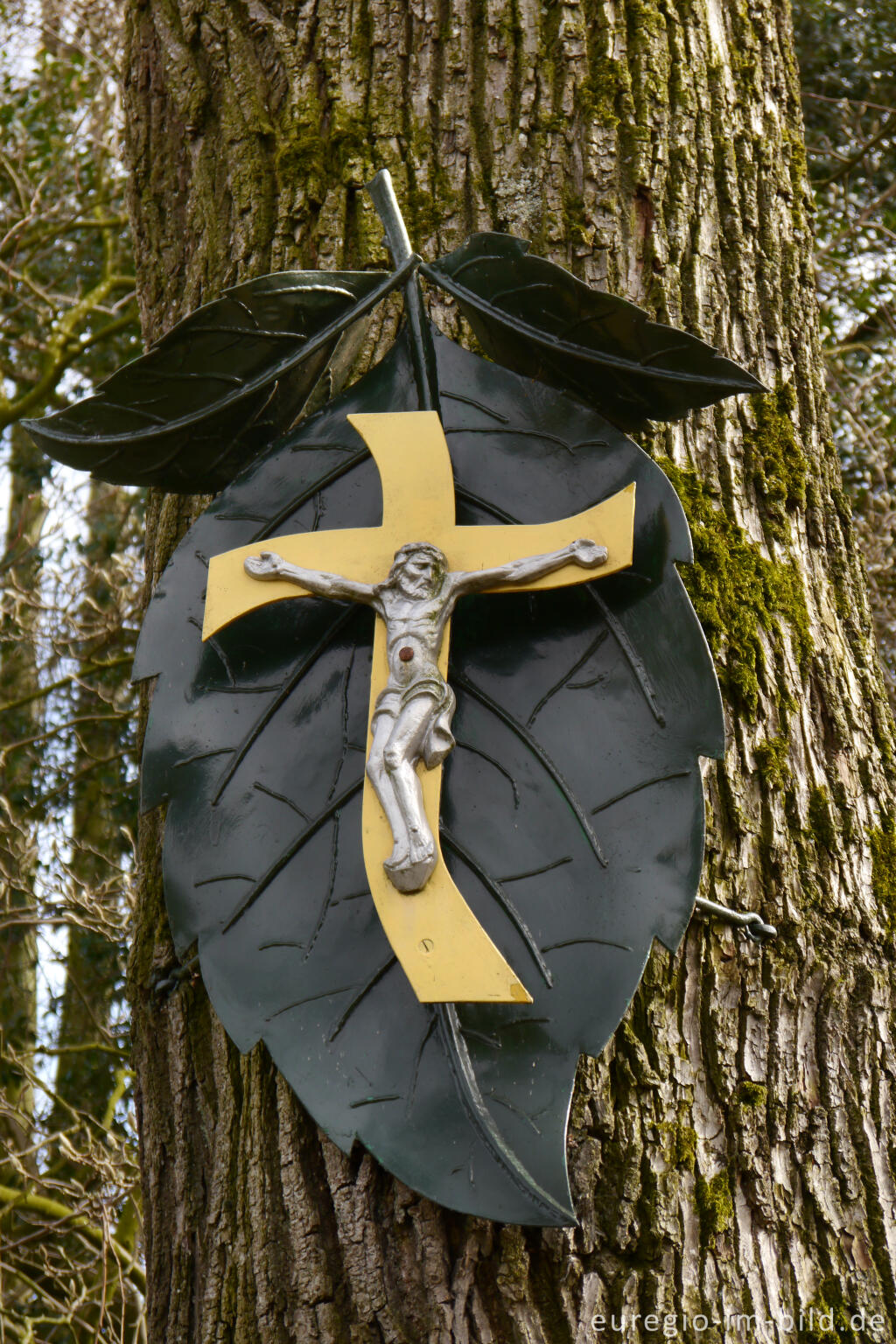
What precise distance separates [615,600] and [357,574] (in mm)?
340

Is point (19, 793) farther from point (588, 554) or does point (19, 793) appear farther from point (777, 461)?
point (588, 554)

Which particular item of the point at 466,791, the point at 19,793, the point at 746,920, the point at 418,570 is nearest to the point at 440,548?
the point at 418,570

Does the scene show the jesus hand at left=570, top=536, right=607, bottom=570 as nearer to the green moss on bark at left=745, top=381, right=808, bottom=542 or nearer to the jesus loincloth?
the jesus loincloth

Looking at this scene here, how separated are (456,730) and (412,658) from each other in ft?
0.37

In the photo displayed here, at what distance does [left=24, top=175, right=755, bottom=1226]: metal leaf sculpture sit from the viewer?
152 centimetres

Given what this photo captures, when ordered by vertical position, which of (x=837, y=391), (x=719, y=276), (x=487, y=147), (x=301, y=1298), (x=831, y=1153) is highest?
(x=837, y=391)

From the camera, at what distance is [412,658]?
1.64 metres

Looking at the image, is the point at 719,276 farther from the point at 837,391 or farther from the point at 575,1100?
the point at 837,391

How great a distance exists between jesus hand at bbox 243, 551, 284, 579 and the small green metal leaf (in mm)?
461

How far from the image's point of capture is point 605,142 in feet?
7.29

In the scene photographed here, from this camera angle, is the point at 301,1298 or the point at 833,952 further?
the point at 833,952

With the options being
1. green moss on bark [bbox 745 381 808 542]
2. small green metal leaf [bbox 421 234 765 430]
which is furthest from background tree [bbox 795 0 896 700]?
small green metal leaf [bbox 421 234 765 430]

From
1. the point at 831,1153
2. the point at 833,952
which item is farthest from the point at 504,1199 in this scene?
the point at 833,952

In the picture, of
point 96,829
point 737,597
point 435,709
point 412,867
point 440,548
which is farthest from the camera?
point 96,829
